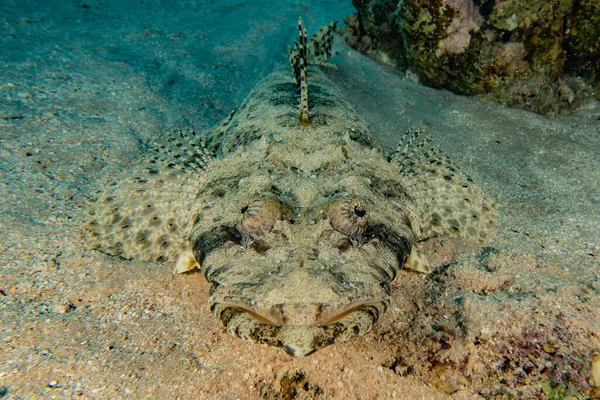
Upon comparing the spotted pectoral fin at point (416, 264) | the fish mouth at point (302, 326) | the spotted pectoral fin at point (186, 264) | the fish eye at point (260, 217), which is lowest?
the spotted pectoral fin at point (186, 264)

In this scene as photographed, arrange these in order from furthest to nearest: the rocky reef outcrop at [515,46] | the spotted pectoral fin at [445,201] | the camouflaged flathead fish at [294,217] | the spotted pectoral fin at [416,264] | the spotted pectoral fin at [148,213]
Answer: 1. the rocky reef outcrop at [515,46]
2. the spotted pectoral fin at [445,201]
3. the spotted pectoral fin at [148,213]
4. the spotted pectoral fin at [416,264]
5. the camouflaged flathead fish at [294,217]

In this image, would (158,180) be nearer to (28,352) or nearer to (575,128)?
(28,352)

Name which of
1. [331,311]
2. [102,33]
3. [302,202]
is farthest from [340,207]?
[102,33]

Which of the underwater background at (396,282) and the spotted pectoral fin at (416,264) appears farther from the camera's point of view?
the spotted pectoral fin at (416,264)

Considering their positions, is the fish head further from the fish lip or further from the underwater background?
the underwater background

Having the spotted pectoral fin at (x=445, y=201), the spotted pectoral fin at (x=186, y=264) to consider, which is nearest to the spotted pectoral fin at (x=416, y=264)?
the spotted pectoral fin at (x=445, y=201)

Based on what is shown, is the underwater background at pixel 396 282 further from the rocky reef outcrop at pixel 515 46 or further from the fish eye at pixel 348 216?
the fish eye at pixel 348 216

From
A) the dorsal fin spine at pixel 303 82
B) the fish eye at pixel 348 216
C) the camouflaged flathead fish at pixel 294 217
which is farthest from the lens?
the dorsal fin spine at pixel 303 82

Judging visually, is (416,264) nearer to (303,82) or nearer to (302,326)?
(302,326)
